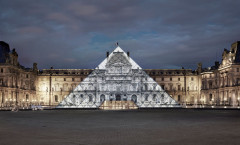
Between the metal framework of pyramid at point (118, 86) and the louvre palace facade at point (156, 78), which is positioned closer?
the metal framework of pyramid at point (118, 86)

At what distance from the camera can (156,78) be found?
83.8 m

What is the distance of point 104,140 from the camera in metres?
10.5

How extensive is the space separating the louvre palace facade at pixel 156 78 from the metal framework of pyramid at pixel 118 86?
849 mm

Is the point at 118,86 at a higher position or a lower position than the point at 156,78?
lower

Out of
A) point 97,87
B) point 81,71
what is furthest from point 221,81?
point 81,71

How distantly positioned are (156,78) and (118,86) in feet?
75.1

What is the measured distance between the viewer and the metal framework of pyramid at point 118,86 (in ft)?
165

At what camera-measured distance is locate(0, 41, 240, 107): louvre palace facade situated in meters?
58.3

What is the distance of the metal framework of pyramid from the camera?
1976 inches

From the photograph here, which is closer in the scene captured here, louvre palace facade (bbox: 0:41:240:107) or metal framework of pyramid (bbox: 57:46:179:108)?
metal framework of pyramid (bbox: 57:46:179:108)

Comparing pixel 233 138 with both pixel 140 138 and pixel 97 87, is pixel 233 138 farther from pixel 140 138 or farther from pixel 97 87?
pixel 97 87

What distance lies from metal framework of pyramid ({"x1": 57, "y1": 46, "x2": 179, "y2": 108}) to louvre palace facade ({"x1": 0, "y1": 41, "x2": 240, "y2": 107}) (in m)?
0.85

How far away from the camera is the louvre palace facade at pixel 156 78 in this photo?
58.3 meters

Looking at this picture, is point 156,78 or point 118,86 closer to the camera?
point 118,86
